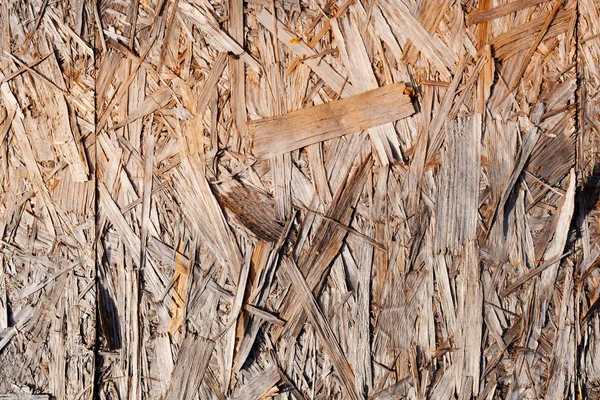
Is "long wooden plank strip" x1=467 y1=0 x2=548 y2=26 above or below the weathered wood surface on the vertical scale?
above

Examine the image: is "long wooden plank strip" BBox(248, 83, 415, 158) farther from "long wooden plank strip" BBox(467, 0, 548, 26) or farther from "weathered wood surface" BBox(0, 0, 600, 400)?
"long wooden plank strip" BBox(467, 0, 548, 26)

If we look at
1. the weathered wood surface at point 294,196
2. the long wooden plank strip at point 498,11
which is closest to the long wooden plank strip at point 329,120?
the weathered wood surface at point 294,196

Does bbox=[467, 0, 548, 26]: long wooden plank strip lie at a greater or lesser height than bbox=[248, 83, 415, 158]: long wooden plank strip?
greater

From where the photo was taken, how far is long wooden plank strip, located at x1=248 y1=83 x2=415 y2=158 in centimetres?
195

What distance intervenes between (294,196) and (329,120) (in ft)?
0.87

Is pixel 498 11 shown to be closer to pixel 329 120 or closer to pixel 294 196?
pixel 329 120

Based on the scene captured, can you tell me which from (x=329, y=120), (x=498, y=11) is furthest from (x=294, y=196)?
(x=498, y=11)

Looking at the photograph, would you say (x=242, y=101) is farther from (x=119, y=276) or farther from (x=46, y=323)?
(x=46, y=323)

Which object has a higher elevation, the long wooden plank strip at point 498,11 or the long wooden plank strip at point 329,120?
the long wooden plank strip at point 498,11

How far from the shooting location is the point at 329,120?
6.45 feet

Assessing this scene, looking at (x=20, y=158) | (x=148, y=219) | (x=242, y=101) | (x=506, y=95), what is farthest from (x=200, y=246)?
(x=506, y=95)

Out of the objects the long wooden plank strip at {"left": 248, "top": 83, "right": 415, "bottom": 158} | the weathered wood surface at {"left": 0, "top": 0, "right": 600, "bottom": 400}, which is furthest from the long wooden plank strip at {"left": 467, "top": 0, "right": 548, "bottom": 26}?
the long wooden plank strip at {"left": 248, "top": 83, "right": 415, "bottom": 158}

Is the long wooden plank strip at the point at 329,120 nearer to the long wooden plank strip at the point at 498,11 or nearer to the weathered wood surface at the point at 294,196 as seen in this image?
the weathered wood surface at the point at 294,196

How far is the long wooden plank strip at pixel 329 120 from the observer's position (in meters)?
1.95
